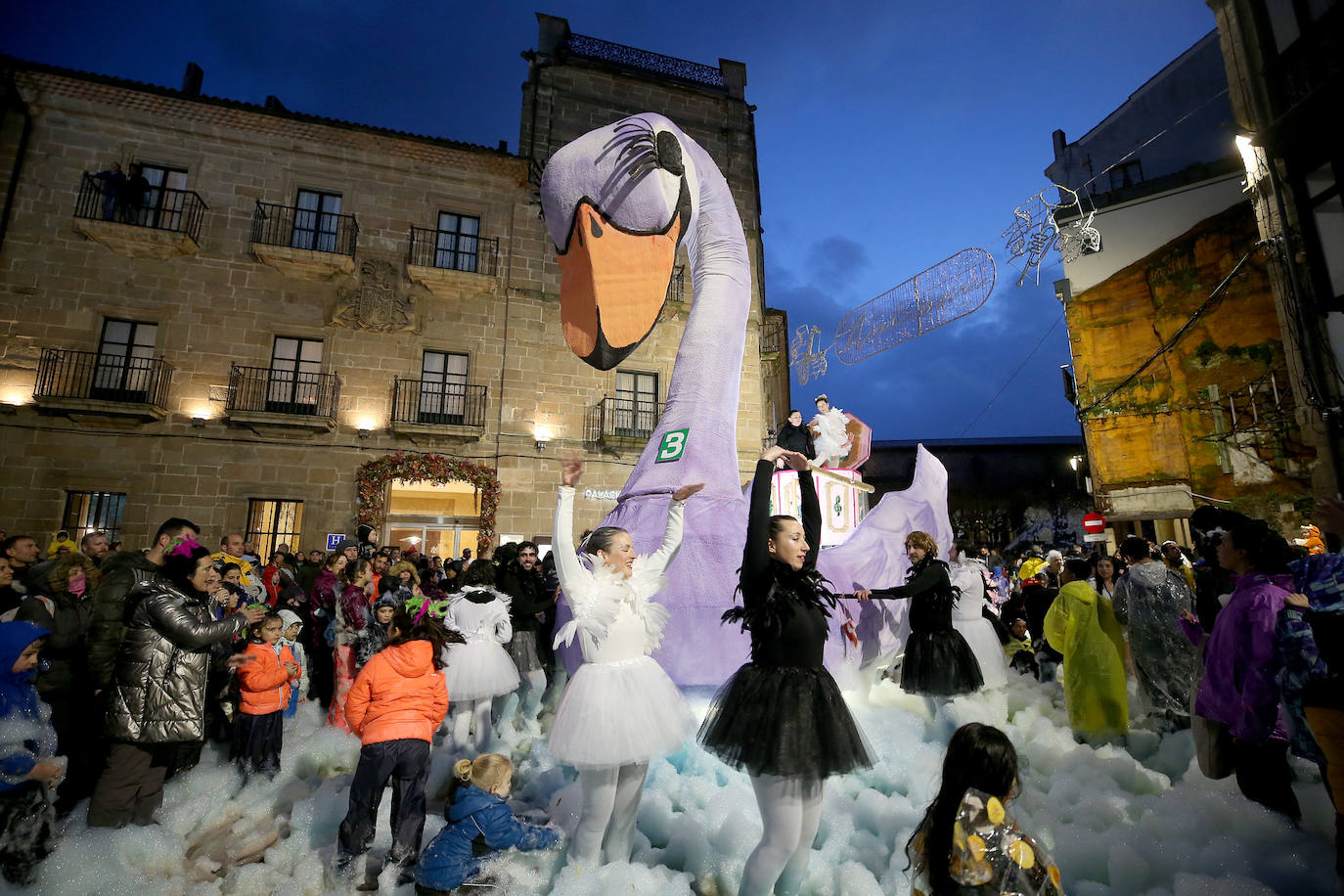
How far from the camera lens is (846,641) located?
4.55 metres

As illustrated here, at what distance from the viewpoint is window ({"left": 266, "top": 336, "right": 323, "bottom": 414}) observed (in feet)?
41.9

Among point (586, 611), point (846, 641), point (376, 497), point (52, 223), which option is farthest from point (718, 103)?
point (586, 611)

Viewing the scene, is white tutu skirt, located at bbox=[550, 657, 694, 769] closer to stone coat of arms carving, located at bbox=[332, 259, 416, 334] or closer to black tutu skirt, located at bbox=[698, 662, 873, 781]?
black tutu skirt, located at bbox=[698, 662, 873, 781]

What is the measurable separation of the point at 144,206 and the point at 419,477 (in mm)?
7181

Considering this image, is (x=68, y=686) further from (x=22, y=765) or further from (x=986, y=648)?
(x=986, y=648)

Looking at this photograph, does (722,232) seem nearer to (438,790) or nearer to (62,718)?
(438,790)

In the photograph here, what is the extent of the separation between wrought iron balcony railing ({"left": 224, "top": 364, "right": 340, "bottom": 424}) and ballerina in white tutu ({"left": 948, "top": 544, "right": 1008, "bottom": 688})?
1153cm

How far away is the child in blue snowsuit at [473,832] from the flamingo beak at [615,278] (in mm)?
3264

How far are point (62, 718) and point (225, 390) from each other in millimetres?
10538

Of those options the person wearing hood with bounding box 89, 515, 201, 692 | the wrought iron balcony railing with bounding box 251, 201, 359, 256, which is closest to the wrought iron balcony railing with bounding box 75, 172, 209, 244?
the wrought iron balcony railing with bounding box 251, 201, 359, 256

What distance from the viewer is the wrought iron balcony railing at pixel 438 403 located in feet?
43.6

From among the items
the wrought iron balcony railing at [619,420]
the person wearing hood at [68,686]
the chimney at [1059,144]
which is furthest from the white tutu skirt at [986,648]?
the chimney at [1059,144]

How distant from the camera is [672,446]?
510cm

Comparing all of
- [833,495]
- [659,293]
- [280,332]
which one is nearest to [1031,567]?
[833,495]
